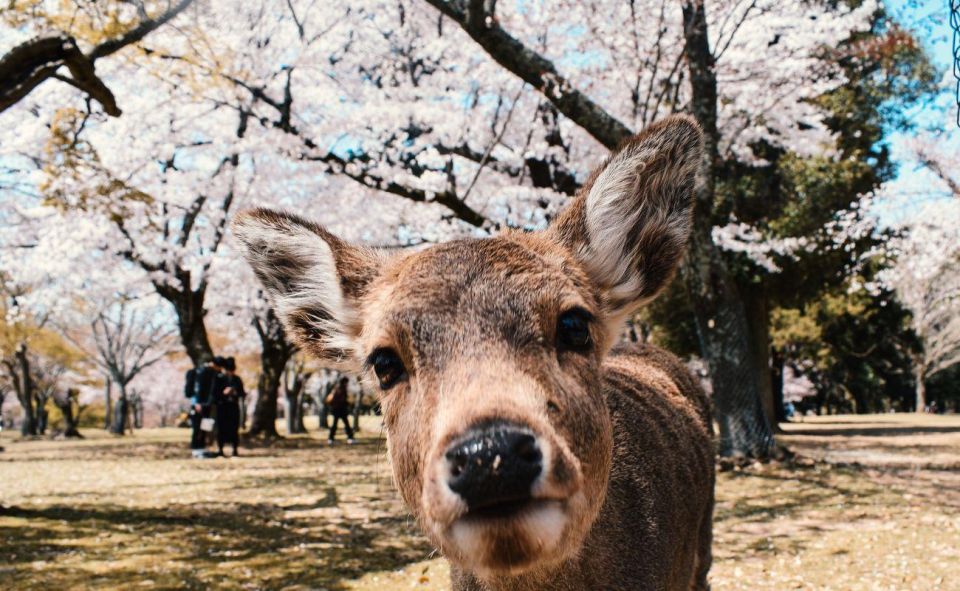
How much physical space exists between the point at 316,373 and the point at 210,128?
29990 mm

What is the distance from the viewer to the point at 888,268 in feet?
77.8

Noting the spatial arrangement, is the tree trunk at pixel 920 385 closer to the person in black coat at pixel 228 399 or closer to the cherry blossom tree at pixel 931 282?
the cherry blossom tree at pixel 931 282

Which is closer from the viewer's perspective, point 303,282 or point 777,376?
point 303,282

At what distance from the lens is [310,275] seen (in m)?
3.27

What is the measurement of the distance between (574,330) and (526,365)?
35 centimetres

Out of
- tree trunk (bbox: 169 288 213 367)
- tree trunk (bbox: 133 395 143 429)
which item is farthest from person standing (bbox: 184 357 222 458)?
tree trunk (bbox: 133 395 143 429)

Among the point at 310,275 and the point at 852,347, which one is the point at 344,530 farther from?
the point at 852,347

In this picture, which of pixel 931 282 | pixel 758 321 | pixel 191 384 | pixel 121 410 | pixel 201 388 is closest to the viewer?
pixel 201 388

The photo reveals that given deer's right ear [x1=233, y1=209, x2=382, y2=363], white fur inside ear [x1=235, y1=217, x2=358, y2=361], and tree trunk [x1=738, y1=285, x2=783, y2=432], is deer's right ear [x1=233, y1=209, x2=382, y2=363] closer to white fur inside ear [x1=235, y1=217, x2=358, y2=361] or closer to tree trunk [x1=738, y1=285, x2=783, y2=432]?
white fur inside ear [x1=235, y1=217, x2=358, y2=361]

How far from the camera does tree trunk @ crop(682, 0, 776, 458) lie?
1142 centimetres

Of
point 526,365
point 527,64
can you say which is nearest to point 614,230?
point 526,365

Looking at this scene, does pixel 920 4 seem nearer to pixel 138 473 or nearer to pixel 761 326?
pixel 761 326

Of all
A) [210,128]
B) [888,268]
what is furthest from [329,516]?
[888,268]

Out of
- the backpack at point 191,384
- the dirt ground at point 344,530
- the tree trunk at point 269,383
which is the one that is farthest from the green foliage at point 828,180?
the tree trunk at point 269,383
